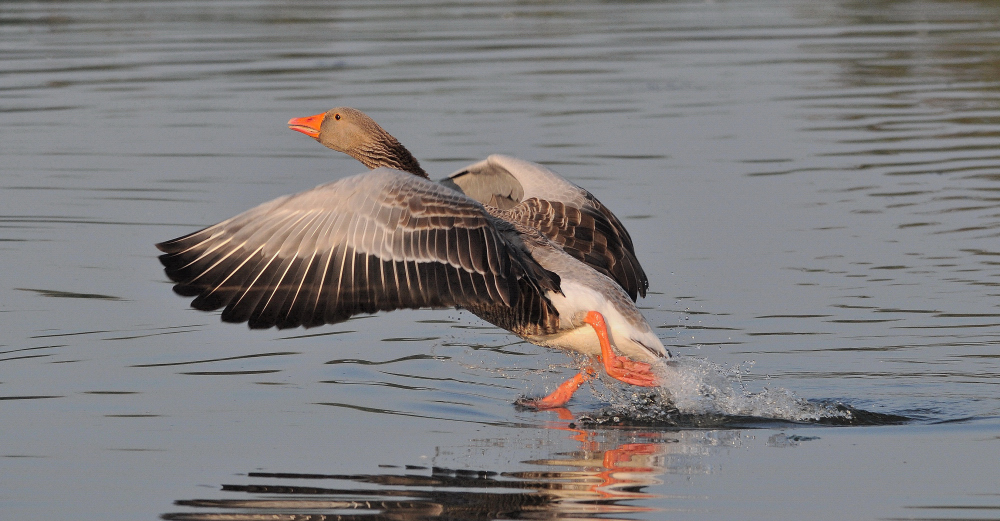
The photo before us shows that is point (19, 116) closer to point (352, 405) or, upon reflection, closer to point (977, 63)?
point (352, 405)

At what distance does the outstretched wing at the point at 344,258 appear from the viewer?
6.98 metres

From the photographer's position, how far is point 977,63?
70.7 ft

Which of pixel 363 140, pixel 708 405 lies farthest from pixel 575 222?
pixel 708 405

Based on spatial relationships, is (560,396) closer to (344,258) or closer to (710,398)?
(710,398)

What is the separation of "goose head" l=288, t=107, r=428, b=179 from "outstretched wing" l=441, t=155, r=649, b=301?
53 centimetres

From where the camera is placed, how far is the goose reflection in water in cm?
581

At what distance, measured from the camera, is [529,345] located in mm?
9445

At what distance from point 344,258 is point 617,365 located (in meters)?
1.76

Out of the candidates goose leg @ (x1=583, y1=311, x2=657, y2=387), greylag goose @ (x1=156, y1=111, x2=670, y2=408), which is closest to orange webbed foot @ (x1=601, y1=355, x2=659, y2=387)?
goose leg @ (x1=583, y1=311, x2=657, y2=387)

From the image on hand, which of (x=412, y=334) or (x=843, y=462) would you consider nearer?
(x=843, y=462)

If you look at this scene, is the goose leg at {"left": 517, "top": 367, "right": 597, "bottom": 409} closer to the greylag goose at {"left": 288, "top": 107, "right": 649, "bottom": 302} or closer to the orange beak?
the greylag goose at {"left": 288, "top": 107, "right": 649, "bottom": 302}

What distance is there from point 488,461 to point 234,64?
16.7 m

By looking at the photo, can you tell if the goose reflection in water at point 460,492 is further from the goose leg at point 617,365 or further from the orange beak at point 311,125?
the orange beak at point 311,125

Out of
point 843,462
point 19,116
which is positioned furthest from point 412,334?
point 19,116
